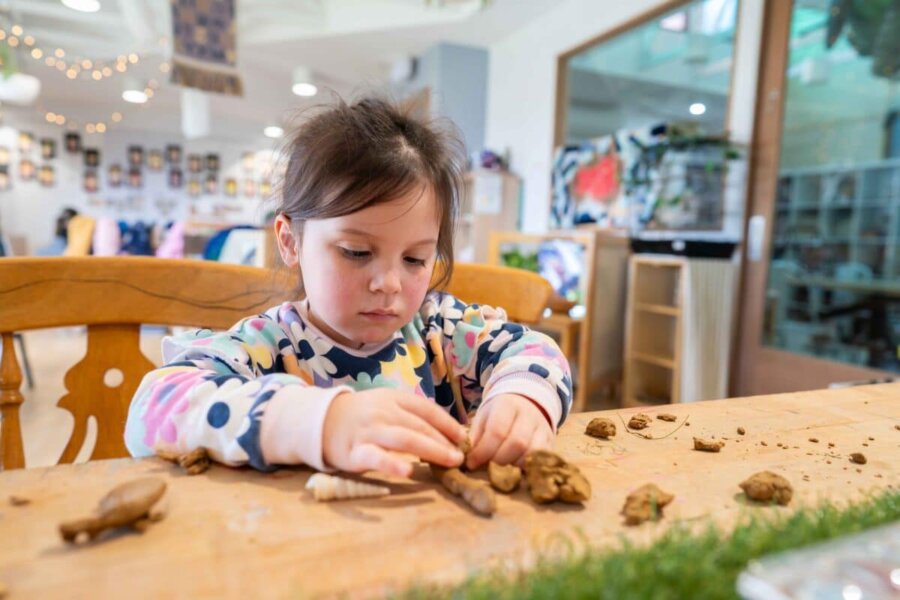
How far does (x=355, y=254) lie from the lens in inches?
27.6

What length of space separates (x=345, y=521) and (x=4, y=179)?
961 centimetres

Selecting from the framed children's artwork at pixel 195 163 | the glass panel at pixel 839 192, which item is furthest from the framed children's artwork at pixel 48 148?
the glass panel at pixel 839 192

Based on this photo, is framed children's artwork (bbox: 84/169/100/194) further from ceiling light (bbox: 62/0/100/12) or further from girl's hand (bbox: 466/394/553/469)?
girl's hand (bbox: 466/394/553/469)

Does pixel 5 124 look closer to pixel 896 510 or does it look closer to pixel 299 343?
pixel 299 343

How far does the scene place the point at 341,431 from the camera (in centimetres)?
45

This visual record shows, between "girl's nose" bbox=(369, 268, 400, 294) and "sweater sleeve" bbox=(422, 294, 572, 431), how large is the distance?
0.15 meters

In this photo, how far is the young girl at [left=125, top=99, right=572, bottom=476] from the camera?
1.49 ft

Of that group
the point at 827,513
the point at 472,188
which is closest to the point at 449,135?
the point at 827,513

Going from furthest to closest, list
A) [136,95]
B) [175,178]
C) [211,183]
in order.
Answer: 1. [211,183]
2. [175,178]
3. [136,95]

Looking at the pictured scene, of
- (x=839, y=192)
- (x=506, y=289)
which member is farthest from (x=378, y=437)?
(x=839, y=192)

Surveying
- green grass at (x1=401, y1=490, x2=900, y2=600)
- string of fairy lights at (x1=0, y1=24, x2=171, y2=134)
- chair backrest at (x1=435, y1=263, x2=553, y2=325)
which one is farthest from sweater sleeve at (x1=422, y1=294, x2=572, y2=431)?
string of fairy lights at (x1=0, y1=24, x2=171, y2=134)

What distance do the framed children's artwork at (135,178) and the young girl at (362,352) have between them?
356 inches

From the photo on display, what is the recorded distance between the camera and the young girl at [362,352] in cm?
45

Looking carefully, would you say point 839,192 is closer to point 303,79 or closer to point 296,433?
point 296,433
